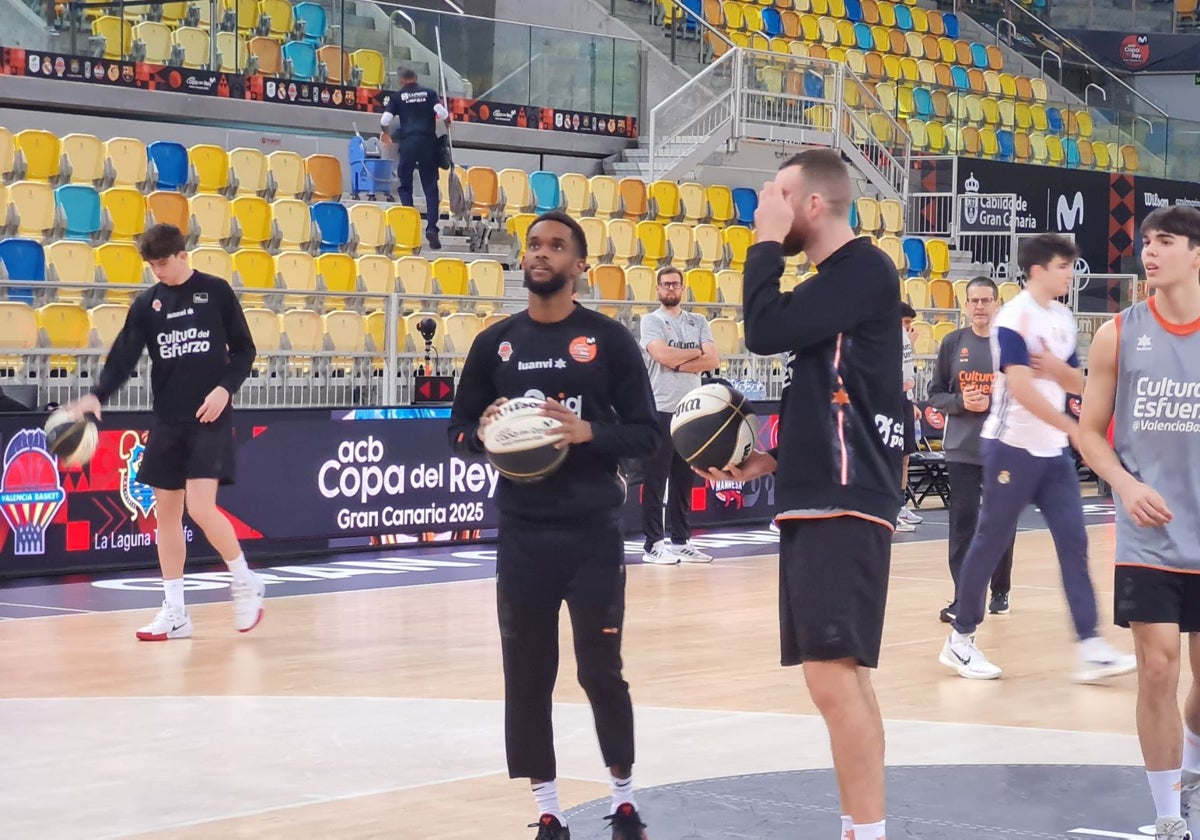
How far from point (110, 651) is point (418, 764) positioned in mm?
3259

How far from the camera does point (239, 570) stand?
393 inches

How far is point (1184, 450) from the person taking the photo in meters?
Result: 5.53

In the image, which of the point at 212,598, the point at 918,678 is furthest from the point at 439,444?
the point at 918,678

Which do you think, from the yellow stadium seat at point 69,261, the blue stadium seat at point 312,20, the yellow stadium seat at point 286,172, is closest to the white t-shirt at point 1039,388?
the yellow stadium seat at point 69,261

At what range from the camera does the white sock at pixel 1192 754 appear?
19.5ft

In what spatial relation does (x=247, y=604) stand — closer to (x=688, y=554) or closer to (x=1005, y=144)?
(x=688, y=554)

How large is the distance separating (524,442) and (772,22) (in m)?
24.5

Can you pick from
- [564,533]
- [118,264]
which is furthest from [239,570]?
[118,264]

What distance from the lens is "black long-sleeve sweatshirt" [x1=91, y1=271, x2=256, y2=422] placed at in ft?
31.2

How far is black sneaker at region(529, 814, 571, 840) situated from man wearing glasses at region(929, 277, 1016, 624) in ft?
17.0

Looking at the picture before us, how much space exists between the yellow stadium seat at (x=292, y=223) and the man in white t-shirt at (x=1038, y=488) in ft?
36.7

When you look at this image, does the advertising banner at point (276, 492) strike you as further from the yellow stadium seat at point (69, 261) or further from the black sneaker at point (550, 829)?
the black sneaker at point (550, 829)

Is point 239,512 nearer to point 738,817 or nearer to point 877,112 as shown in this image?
point 738,817

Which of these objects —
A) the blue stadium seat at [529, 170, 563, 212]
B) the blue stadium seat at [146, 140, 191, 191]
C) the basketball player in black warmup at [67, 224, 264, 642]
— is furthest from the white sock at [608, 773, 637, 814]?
the blue stadium seat at [529, 170, 563, 212]
